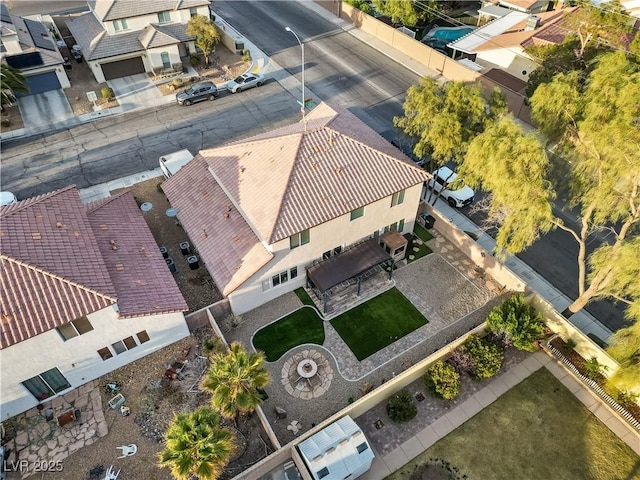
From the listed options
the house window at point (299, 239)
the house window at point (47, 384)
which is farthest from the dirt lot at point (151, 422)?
the house window at point (299, 239)

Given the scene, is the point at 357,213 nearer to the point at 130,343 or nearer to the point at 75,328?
the point at 130,343

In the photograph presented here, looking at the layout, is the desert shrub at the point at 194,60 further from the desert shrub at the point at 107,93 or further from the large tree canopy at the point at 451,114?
the large tree canopy at the point at 451,114

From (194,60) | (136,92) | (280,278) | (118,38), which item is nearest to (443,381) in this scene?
(280,278)

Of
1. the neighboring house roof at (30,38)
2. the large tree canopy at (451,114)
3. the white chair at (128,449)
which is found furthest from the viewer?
the neighboring house roof at (30,38)

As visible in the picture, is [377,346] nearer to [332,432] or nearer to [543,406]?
[332,432]

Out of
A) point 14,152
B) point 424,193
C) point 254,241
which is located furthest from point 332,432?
point 14,152

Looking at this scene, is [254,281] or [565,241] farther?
[565,241]
